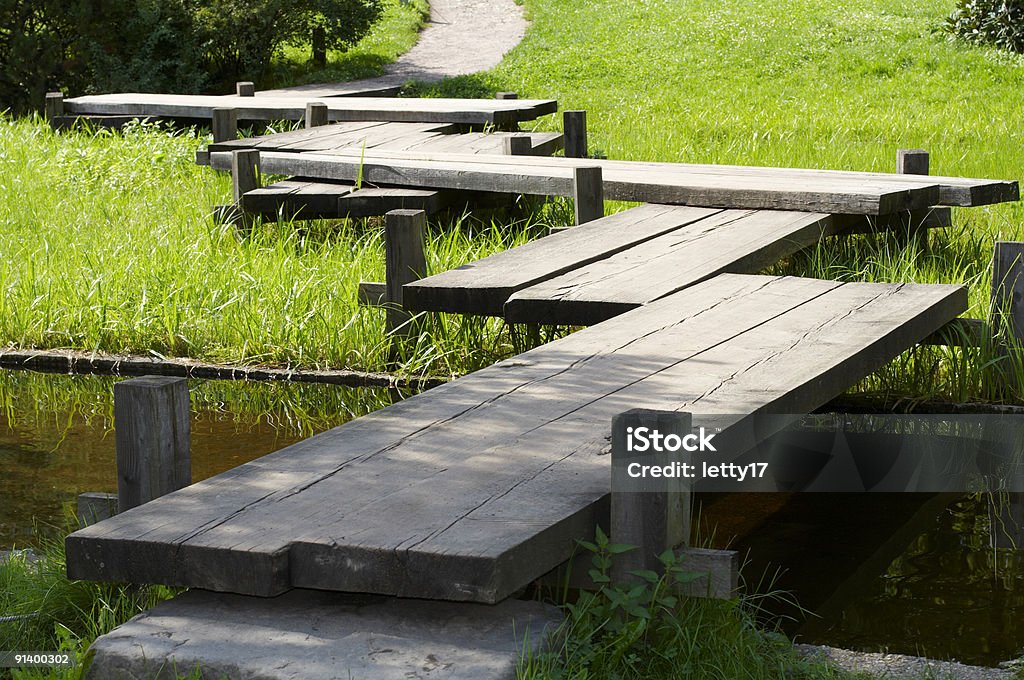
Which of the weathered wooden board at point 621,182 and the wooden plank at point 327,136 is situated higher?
the wooden plank at point 327,136

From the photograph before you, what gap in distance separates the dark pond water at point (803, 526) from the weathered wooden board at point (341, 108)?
6250 millimetres

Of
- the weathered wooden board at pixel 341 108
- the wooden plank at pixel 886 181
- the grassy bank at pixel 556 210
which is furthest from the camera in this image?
the weathered wooden board at pixel 341 108

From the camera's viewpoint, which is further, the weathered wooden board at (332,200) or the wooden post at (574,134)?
the wooden post at (574,134)

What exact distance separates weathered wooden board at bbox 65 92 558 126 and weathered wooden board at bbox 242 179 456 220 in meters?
3.29

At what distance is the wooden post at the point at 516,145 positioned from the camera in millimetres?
10547

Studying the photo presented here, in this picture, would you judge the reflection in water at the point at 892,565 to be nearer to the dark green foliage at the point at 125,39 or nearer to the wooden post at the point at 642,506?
the wooden post at the point at 642,506

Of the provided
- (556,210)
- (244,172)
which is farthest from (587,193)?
(244,172)

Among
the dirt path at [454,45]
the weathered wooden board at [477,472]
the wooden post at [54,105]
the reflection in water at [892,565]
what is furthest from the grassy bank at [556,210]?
the weathered wooden board at [477,472]

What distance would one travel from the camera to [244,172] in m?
9.98

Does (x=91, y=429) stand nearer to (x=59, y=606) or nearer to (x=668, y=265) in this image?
(x=59, y=606)

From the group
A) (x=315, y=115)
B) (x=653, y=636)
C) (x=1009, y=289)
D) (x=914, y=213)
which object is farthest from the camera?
(x=315, y=115)

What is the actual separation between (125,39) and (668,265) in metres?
14.6

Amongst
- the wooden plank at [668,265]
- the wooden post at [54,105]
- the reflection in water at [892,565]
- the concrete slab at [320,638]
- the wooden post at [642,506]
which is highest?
the wooden post at [54,105]

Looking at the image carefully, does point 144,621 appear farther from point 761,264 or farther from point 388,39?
point 388,39
